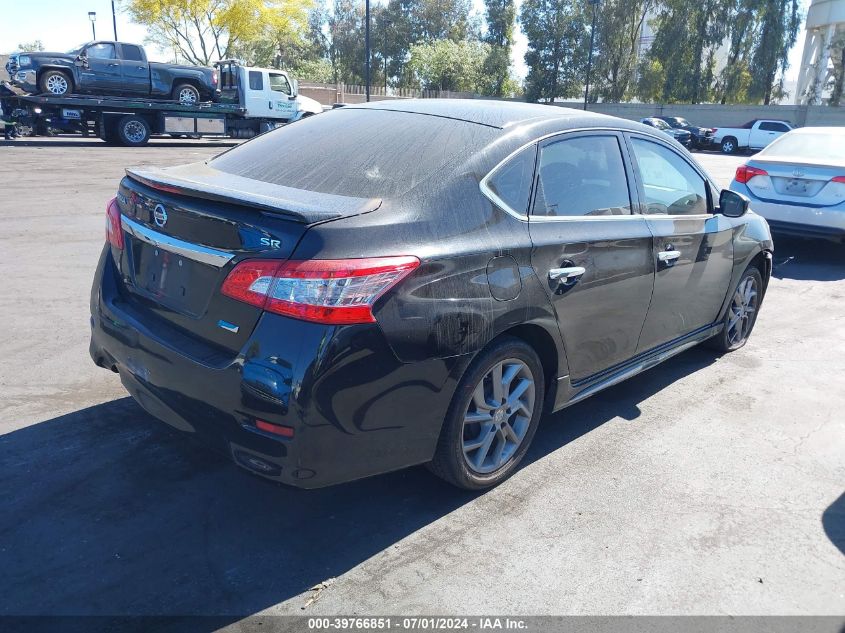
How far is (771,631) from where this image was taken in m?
2.53

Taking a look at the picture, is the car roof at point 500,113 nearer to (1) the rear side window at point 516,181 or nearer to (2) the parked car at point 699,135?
(1) the rear side window at point 516,181

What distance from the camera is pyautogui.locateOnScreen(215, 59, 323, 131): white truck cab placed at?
25.1m

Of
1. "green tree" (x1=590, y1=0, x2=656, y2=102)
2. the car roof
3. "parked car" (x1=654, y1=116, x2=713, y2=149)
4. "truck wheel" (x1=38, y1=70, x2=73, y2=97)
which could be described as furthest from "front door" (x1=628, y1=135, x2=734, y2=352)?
"green tree" (x1=590, y1=0, x2=656, y2=102)

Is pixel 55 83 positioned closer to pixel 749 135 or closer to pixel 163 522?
pixel 163 522

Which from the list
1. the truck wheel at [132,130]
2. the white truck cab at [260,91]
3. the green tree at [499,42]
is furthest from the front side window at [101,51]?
the green tree at [499,42]

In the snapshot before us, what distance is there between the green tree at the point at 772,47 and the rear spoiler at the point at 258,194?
51798 mm

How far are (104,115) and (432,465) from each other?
21.9 m

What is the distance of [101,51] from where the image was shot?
22094 millimetres

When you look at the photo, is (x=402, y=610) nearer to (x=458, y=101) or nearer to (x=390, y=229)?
(x=390, y=229)

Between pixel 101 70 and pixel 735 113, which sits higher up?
pixel 101 70

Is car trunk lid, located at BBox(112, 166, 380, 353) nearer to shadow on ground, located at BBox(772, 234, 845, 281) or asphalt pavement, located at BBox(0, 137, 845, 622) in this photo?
asphalt pavement, located at BBox(0, 137, 845, 622)

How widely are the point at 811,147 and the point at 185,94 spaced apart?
2045 cm

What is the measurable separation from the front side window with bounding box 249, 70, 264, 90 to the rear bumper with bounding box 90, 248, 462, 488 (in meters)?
24.3

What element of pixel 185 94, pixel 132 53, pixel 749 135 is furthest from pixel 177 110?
pixel 749 135
